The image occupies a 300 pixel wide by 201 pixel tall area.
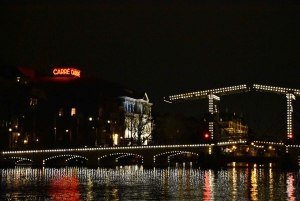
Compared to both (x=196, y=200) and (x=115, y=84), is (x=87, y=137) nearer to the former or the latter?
(x=115, y=84)

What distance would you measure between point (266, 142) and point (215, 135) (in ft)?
22.6

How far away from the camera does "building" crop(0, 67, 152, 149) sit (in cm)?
12494

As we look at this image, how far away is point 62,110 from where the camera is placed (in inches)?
5463

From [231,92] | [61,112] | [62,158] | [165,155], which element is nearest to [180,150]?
[165,155]

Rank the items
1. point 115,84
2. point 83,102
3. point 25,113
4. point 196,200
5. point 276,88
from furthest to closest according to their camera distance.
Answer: point 115,84 < point 83,102 < point 25,113 < point 276,88 < point 196,200

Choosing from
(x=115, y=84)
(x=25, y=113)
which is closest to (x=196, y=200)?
(x=25, y=113)

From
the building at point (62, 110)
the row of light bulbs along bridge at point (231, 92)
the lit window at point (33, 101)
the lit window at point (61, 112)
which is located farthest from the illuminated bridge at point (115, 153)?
the lit window at point (61, 112)

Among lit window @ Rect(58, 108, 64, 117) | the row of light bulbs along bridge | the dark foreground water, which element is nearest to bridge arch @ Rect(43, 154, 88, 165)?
the row of light bulbs along bridge

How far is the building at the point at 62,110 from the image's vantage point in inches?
4919

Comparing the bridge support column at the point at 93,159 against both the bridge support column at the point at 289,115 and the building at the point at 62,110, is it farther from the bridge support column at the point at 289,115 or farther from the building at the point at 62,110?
the bridge support column at the point at 289,115

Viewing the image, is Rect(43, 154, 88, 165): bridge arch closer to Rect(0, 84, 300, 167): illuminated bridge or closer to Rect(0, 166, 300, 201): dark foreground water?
Rect(0, 84, 300, 167): illuminated bridge

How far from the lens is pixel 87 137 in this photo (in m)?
134

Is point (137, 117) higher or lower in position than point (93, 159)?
higher

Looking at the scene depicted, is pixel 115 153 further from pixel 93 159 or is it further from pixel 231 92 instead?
pixel 231 92
